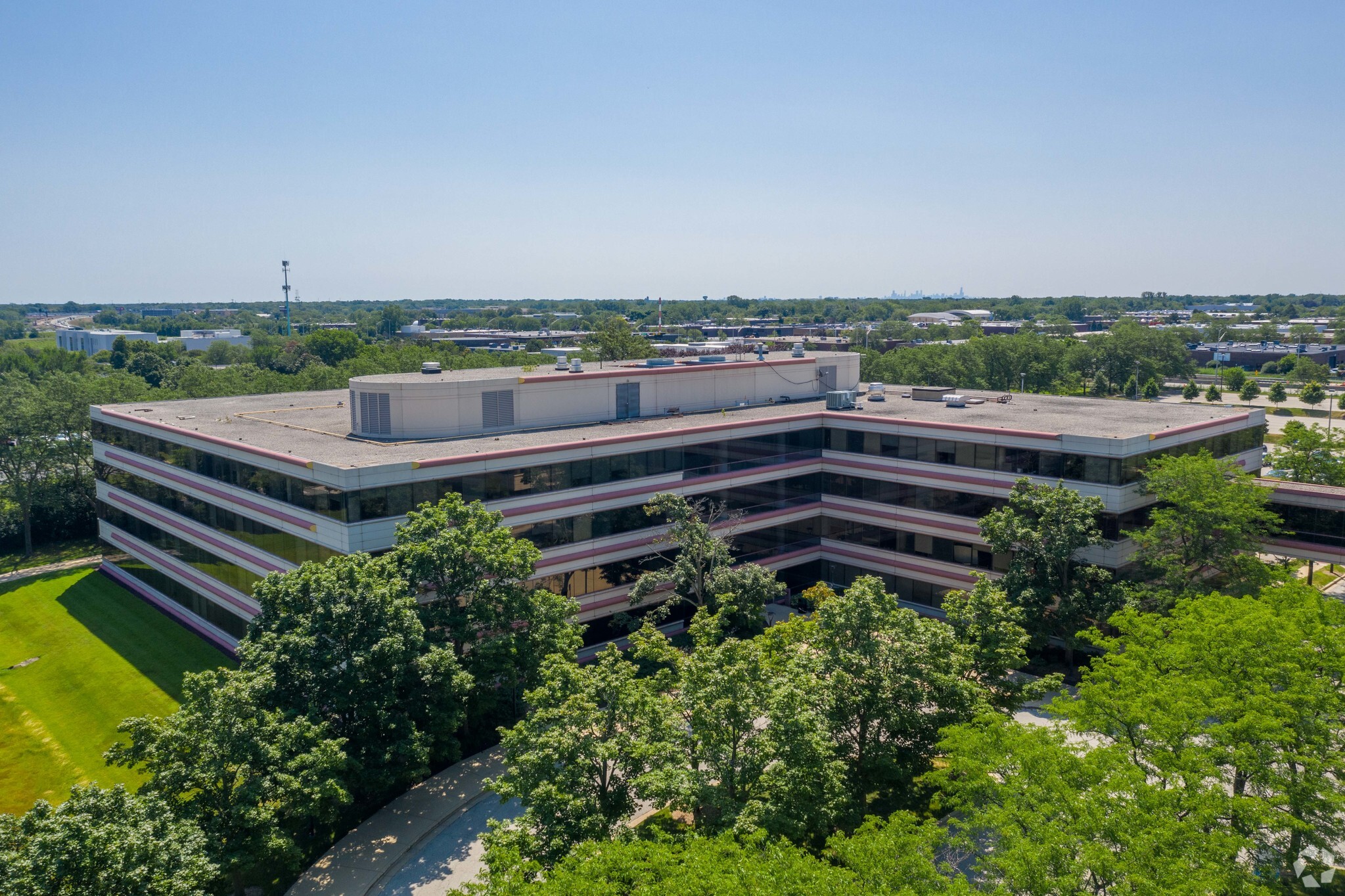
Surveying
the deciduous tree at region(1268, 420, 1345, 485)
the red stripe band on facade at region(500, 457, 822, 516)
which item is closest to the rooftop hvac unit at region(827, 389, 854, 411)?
the red stripe band on facade at region(500, 457, 822, 516)

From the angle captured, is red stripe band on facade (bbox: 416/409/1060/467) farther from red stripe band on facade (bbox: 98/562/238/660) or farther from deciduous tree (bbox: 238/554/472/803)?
red stripe band on facade (bbox: 98/562/238/660)

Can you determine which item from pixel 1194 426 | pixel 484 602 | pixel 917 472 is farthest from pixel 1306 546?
pixel 484 602

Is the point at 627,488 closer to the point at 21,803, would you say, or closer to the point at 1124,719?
the point at 1124,719

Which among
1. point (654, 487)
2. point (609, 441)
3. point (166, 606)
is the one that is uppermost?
point (609, 441)

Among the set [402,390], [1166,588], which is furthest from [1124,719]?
[402,390]

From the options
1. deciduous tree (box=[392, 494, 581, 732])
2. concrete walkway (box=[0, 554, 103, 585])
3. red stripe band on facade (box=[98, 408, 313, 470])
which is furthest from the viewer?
concrete walkway (box=[0, 554, 103, 585])

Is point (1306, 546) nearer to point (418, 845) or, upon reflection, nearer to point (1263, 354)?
point (418, 845)
